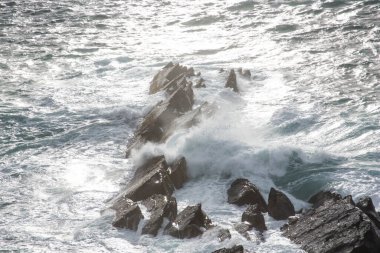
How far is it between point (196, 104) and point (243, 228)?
7.72 metres

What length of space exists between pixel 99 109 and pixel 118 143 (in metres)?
2.97

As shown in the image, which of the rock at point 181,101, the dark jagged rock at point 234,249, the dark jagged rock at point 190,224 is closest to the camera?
the dark jagged rock at point 234,249

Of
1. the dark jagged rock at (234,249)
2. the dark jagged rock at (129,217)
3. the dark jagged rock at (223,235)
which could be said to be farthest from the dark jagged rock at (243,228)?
the dark jagged rock at (129,217)

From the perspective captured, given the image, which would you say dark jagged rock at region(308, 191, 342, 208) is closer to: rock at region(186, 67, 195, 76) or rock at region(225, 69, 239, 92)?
rock at region(225, 69, 239, 92)

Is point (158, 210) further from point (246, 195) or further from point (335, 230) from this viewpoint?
point (335, 230)

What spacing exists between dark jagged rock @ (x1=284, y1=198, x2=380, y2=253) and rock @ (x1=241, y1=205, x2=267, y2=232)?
1.48 ft

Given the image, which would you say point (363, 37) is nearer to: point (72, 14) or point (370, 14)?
point (370, 14)

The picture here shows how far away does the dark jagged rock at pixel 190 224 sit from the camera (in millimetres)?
11188

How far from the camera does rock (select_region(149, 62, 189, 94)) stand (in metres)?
20.5

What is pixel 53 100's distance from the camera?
66.7 ft

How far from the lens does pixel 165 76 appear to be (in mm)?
20922

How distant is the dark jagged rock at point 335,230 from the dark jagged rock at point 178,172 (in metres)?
3.36

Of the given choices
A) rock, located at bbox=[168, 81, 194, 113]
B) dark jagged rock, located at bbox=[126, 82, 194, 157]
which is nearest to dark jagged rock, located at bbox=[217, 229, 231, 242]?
dark jagged rock, located at bbox=[126, 82, 194, 157]

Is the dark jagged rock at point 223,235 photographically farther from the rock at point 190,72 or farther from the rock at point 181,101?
the rock at point 190,72
